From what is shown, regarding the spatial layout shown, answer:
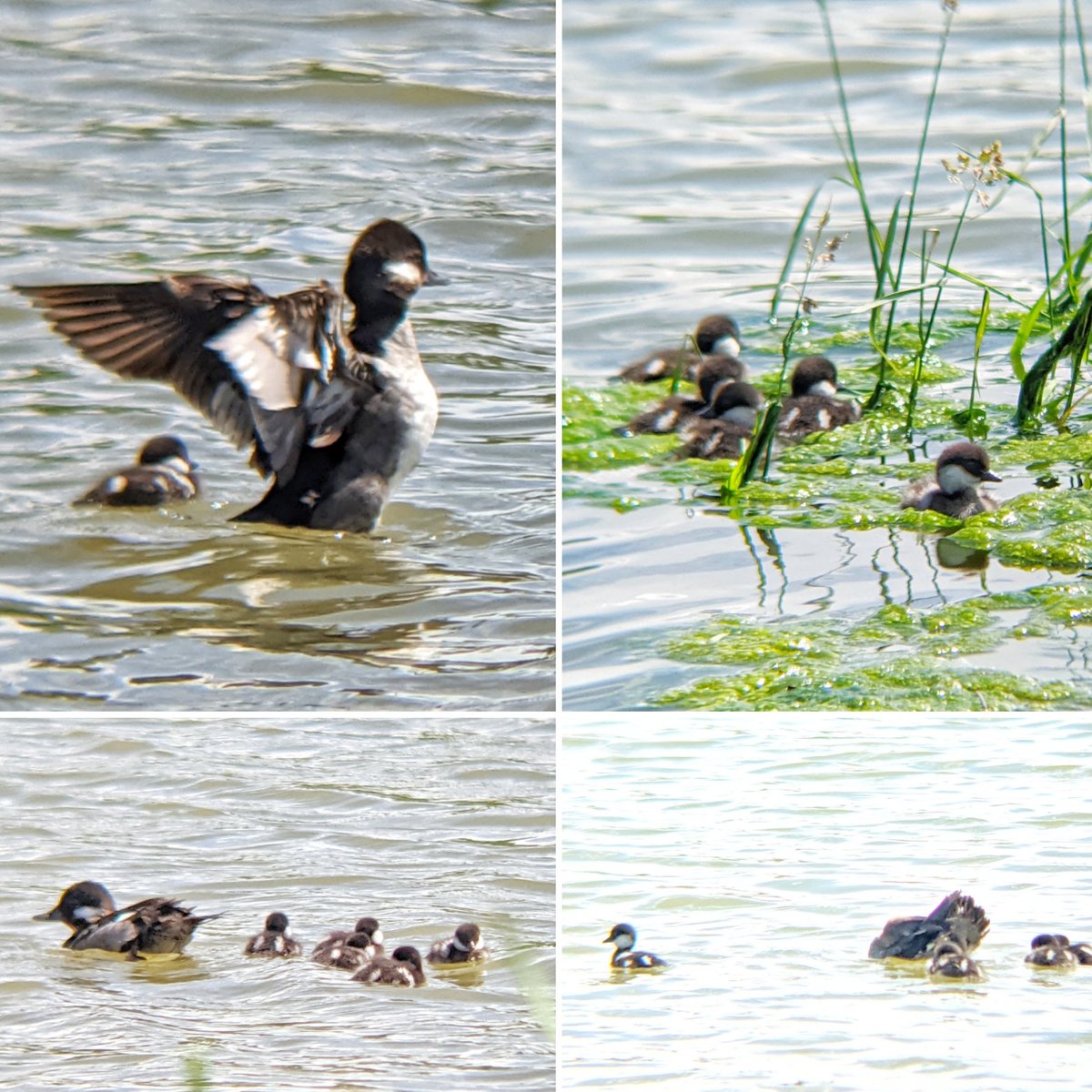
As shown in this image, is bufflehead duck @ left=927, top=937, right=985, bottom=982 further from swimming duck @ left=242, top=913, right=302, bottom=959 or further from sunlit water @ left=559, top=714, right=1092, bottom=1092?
swimming duck @ left=242, top=913, right=302, bottom=959

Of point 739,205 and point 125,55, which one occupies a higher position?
point 125,55

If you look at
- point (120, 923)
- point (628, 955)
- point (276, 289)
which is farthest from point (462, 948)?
point (276, 289)

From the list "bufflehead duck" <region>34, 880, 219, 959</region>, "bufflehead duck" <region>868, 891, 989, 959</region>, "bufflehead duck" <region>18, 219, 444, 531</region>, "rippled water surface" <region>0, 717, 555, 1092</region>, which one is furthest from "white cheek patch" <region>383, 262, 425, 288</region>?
"bufflehead duck" <region>868, 891, 989, 959</region>

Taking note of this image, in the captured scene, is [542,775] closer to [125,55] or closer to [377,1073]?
[377,1073]

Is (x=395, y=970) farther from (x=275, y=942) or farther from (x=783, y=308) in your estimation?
(x=783, y=308)

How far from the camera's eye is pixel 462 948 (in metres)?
4.37

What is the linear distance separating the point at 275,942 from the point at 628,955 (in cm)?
98

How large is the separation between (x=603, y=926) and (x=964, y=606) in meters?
1.20

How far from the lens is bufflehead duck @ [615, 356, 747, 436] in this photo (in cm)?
457

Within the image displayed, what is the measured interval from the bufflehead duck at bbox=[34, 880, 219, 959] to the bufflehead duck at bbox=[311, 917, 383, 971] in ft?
1.21

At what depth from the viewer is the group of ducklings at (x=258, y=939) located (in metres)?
4.36

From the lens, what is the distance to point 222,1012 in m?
4.19

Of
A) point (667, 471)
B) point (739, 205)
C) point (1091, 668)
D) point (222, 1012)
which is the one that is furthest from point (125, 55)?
point (1091, 668)

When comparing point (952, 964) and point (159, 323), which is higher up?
point (159, 323)
